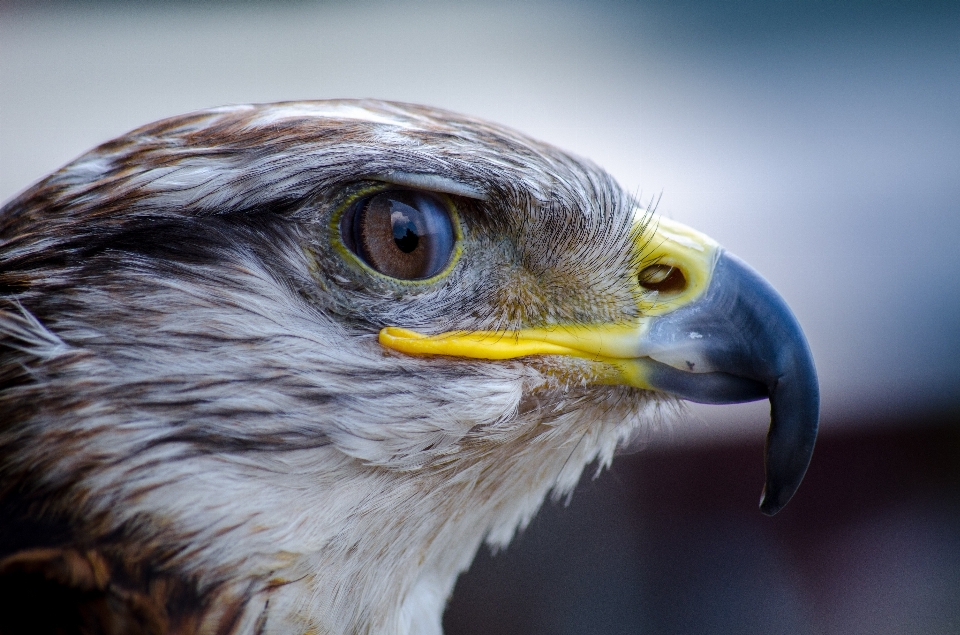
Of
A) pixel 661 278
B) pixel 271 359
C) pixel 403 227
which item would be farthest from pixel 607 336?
pixel 271 359

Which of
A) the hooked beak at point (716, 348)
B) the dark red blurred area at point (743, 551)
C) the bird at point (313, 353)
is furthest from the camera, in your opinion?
the dark red blurred area at point (743, 551)

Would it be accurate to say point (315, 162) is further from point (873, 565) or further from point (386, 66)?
point (386, 66)

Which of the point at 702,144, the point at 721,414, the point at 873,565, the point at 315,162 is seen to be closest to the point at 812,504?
the point at 873,565

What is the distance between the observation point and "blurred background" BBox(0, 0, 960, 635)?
10.2ft

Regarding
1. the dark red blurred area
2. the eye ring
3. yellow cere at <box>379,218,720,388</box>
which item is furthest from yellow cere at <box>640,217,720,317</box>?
the dark red blurred area

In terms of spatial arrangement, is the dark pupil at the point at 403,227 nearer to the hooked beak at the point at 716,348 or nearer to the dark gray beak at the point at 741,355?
the hooked beak at the point at 716,348

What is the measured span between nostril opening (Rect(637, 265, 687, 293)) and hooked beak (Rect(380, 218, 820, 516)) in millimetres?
14

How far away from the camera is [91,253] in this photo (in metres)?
1.08

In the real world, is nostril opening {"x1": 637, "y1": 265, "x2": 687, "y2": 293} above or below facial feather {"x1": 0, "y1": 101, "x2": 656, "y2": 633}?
above

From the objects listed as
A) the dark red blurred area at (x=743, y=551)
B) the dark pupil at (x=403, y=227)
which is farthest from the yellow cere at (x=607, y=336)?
the dark red blurred area at (x=743, y=551)

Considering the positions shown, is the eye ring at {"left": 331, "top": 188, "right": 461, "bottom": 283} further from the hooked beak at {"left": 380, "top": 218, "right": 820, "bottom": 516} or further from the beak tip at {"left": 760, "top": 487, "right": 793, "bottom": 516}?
the beak tip at {"left": 760, "top": 487, "right": 793, "bottom": 516}

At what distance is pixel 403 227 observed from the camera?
3.73ft

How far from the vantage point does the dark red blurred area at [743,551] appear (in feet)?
9.84

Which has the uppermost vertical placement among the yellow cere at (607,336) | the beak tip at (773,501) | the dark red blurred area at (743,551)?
the yellow cere at (607,336)
